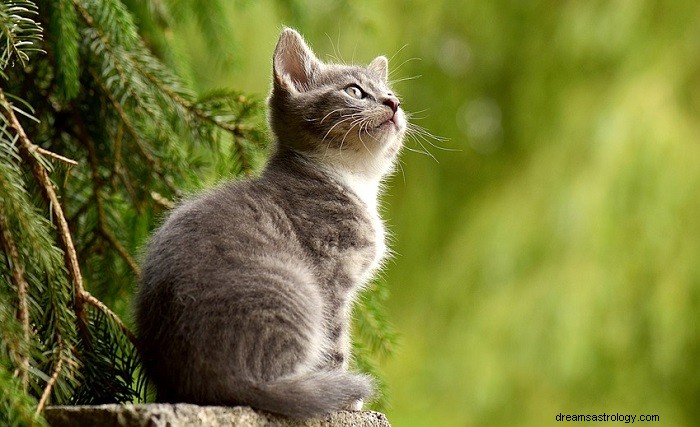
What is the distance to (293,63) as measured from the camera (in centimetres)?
195

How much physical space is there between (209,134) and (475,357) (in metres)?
1.97

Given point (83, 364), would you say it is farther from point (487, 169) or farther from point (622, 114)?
point (487, 169)

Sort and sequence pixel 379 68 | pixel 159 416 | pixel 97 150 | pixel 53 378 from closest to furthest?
pixel 159 416, pixel 53 378, pixel 97 150, pixel 379 68

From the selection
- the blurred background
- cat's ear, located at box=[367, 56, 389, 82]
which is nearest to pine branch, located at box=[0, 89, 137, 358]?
cat's ear, located at box=[367, 56, 389, 82]

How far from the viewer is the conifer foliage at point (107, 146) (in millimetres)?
1488

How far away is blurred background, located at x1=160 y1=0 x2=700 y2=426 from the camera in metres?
3.31

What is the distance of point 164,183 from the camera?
6.28 ft

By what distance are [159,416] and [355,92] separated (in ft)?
3.14

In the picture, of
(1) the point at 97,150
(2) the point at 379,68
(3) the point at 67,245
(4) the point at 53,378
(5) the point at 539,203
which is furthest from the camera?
(5) the point at 539,203

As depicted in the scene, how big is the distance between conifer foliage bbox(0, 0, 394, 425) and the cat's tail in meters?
0.31

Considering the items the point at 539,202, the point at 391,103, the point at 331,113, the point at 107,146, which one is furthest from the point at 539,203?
the point at 107,146

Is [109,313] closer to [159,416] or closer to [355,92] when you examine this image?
[159,416]

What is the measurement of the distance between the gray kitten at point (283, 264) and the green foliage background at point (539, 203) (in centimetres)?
108

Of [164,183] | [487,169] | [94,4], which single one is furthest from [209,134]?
[487,169]
